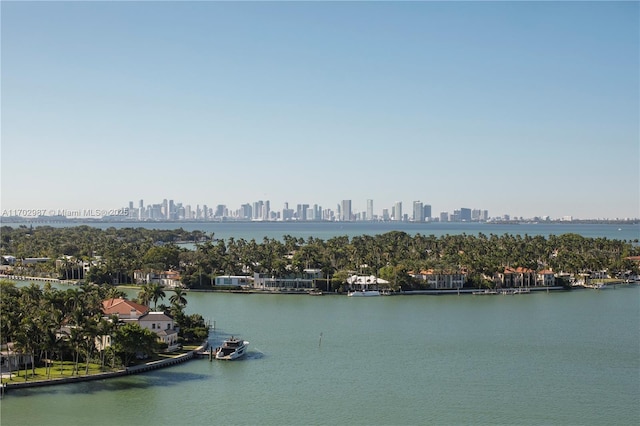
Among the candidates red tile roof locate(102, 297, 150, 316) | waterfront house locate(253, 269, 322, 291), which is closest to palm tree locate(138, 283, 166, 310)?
red tile roof locate(102, 297, 150, 316)

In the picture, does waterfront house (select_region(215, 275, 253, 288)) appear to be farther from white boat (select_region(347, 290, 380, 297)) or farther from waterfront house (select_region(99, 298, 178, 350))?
waterfront house (select_region(99, 298, 178, 350))

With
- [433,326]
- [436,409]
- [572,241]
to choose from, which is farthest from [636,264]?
[436,409]

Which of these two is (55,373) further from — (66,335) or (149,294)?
(149,294)

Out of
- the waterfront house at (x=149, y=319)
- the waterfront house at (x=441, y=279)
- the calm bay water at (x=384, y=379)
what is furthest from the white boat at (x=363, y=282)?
the waterfront house at (x=149, y=319)

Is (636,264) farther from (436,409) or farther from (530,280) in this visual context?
(436,409)

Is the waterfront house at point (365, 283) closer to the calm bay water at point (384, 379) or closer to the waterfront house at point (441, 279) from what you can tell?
the waterfront house at point (441, 279)
